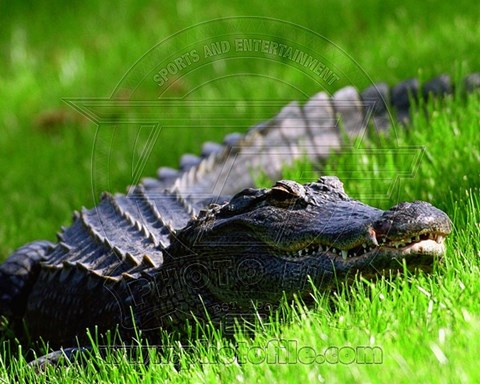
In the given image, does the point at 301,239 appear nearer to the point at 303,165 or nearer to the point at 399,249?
the point at 399,249

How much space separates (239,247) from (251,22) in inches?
291

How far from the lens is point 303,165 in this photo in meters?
6.79

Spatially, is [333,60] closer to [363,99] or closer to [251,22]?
[363,99]

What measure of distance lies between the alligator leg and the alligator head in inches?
72.3

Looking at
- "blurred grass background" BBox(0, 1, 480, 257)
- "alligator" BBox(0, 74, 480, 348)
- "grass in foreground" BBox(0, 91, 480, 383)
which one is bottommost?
"grass in foreground" BBox(0, 91, 480, 383)

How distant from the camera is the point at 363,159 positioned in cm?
624

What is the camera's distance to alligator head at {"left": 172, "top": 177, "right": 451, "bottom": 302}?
3.81 m

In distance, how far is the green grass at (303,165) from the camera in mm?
3473

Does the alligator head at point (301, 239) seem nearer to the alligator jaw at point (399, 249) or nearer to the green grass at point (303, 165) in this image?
the alligator jaw at point (399, 249)

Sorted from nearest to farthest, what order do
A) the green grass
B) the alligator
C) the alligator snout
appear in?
the green grass
the alligator snout
the alligator

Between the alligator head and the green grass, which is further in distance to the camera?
the alligator head

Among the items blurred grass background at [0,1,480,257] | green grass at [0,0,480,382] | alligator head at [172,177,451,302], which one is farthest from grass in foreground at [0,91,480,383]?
blurred grass background at [0,1,480,257]

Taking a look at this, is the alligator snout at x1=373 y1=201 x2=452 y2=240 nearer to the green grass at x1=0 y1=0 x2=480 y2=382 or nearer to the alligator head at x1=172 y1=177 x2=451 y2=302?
the alligator head at x1=172 y1=177 x2=451 y2=302

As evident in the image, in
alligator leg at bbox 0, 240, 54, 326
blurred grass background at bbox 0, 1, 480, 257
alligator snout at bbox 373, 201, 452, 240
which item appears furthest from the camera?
blurred grass background at bbox 0, 1, 480, 257
